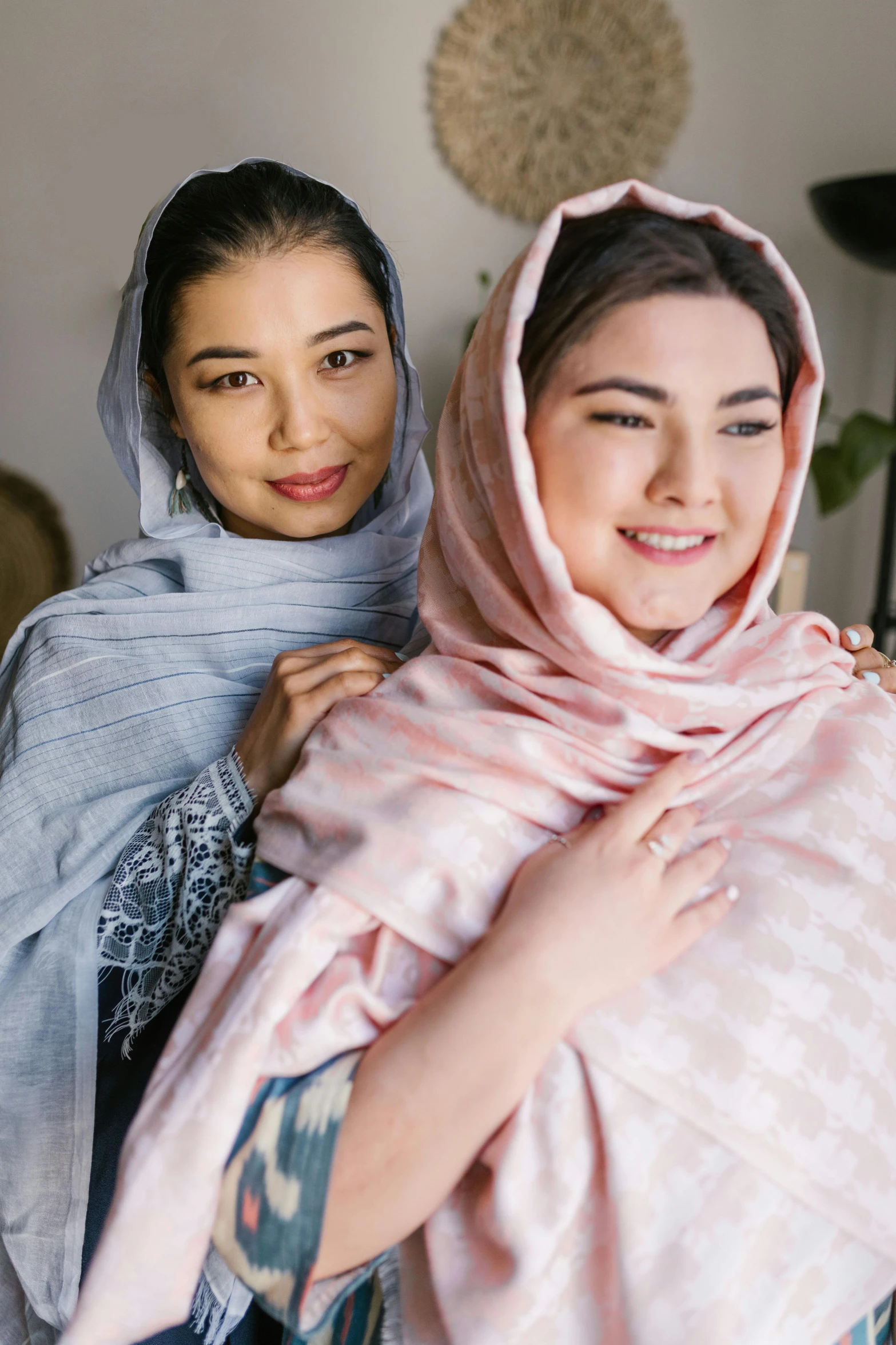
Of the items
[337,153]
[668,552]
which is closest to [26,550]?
[337,153]

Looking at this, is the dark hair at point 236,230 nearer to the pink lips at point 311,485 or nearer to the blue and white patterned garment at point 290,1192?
the pink lips at point 311,485

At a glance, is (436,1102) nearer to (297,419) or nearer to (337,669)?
(337,669)

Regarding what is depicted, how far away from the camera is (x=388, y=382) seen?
3.61 feet

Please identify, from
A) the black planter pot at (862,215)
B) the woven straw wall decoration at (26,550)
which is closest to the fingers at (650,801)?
the black planter pot at (862,215)

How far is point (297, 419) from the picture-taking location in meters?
1.00

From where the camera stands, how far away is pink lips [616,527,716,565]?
26.1 inches

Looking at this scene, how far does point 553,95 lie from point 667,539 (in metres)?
2.69

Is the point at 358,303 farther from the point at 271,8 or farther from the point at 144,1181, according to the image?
the point at 271,8

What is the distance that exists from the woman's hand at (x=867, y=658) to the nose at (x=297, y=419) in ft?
1.79

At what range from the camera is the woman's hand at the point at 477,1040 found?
584 mm

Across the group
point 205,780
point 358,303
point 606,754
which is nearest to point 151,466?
point 358,303

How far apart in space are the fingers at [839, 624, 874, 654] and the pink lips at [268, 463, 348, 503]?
54 cm

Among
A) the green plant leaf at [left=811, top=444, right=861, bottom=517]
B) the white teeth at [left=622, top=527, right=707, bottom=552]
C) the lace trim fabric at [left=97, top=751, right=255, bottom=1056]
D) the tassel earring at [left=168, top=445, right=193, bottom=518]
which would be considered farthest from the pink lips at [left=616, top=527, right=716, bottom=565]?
the green plant leaf at [left=811, top=444, right=861, bottom=517]

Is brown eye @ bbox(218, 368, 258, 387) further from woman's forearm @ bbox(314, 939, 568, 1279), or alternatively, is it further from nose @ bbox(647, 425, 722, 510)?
woman's forearm @ bbox(314, 939, 568, 1279)
